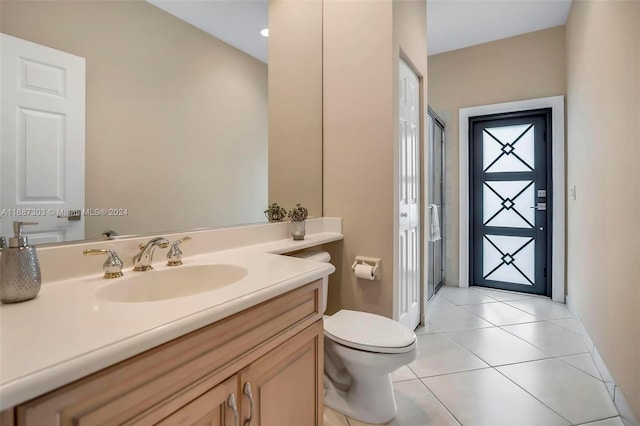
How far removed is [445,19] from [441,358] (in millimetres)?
3007

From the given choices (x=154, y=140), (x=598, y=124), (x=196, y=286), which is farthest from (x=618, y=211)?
(x=154, y=140)

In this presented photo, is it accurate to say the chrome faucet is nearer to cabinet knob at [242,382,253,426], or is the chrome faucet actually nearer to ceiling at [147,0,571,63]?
cabinet knob at [242,382,253,426]

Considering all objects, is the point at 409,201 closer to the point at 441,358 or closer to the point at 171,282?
the point at 441,358

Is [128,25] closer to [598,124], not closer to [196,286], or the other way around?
[196,286]

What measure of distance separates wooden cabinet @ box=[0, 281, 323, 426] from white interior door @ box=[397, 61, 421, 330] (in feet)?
3.66

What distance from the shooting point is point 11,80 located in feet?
2.92

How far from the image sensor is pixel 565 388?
1.79 metres

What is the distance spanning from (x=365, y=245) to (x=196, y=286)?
1.12 m

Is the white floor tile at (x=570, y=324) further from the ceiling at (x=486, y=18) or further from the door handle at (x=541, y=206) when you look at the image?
the ceiling at (x=486, y=18)

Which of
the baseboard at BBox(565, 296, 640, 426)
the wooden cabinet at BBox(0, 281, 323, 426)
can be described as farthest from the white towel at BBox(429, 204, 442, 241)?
the wooden cabinet at BBox(0, 281, 323, 426)

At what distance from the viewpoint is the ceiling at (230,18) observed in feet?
4.46

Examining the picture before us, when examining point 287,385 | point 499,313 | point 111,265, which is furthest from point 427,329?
point 111,265

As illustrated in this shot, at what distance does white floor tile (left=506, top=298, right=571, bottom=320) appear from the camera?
2.90 meters

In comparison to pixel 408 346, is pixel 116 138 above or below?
above
